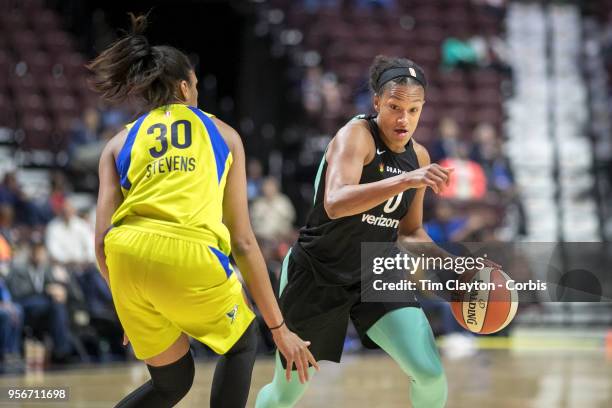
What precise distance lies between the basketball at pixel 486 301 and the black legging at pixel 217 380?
3.68ft

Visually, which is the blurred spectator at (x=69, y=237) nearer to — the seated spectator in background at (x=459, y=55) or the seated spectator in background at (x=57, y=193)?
the seated spectator in background at (x=57, y=193)

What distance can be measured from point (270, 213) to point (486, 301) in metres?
6.84

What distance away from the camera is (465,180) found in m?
11.3

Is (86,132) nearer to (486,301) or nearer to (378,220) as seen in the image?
(378,220)

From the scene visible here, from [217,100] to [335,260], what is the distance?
11.3 m

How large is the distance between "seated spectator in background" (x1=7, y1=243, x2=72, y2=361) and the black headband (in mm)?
5327

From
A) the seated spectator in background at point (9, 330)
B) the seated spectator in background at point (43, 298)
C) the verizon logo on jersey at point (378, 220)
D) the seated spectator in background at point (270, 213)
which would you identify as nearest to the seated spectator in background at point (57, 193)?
the seated spectator in background at point (43, 298)

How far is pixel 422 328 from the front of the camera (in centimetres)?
375

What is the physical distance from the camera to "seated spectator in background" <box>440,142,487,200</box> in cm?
1116

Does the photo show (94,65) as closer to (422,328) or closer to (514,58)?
(422,328)

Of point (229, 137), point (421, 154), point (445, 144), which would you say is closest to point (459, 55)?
point (445, 144)

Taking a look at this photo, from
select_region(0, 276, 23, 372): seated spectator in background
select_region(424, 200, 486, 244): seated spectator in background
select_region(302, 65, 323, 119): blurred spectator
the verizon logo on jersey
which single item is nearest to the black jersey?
the verizon logo on jersey

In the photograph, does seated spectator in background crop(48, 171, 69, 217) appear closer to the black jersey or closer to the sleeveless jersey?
the black jersey

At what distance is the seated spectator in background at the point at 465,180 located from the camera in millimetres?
11164
